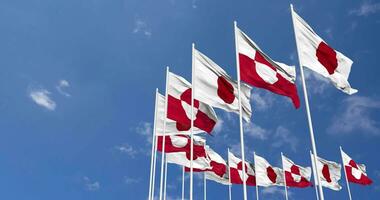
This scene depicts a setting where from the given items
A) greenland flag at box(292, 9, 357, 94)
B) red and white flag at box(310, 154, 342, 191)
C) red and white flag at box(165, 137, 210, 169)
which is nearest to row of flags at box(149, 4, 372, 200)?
greenland flag at box(292, 9, 357, 94)

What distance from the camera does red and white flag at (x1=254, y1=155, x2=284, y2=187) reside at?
34875mm

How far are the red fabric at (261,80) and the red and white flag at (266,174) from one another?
20.4m

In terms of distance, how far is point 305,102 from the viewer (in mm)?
13602

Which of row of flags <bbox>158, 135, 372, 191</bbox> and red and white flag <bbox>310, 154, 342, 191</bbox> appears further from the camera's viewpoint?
red and white flag <bbox>310, 154, 342, 191</bbox>

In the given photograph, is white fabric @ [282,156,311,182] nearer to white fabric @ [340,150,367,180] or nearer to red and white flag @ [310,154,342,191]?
red and white flag @ [310,154,342,191]

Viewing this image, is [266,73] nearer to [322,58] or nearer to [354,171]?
[322,58]

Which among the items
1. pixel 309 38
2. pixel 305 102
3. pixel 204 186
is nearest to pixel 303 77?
pixel 305 102

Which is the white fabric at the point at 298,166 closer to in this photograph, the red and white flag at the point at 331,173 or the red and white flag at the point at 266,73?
the red and white flag at the point at 331,173

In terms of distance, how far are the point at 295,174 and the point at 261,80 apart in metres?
23.4

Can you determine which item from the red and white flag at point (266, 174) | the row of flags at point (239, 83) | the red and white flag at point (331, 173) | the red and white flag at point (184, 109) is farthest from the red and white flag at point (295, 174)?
the red and white flag at point (184, 109)

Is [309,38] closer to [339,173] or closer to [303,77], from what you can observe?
[303,77]

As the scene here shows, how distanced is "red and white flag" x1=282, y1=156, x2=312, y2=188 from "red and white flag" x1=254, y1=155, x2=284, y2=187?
1166 millimetres

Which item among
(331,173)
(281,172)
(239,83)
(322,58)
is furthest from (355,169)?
(239,83)

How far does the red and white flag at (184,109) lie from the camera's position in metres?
19.1
